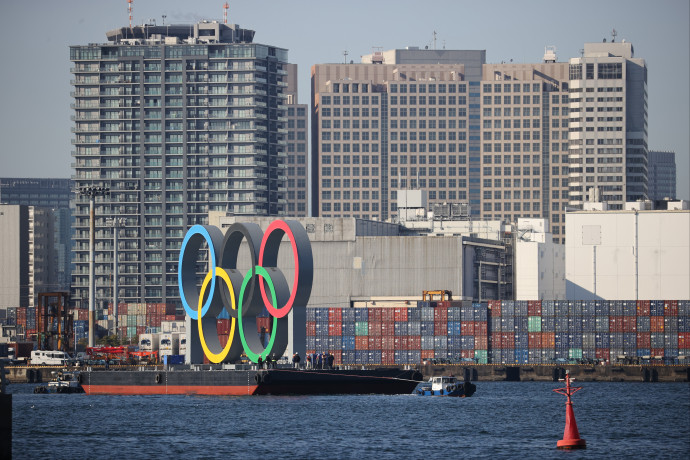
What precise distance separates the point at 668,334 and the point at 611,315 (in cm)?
785

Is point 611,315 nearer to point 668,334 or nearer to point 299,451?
point 668,334

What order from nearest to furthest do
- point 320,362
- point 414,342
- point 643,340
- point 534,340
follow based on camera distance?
point 320,362 < point 643,340 < point 534,340 < point 414,342

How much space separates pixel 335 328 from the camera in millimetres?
189625

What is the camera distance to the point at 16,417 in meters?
116

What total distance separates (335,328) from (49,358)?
39234 mm

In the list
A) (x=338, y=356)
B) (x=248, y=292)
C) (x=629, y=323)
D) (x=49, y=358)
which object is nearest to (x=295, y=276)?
(x=248, y=292)

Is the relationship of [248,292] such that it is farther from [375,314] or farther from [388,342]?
[388,342]

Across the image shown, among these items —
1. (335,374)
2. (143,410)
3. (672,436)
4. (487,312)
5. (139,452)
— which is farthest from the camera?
(487,312)

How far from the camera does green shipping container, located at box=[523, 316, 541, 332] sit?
187 meters

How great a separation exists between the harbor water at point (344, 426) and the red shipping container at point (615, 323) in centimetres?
4205

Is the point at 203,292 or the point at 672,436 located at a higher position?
the point at 203,292

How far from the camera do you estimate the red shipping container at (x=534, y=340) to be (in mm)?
187000

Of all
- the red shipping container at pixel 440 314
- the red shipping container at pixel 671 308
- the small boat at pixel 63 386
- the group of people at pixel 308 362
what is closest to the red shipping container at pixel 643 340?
the red shipping container at pixel 671 308

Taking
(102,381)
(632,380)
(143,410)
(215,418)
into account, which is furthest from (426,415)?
(632,380)
